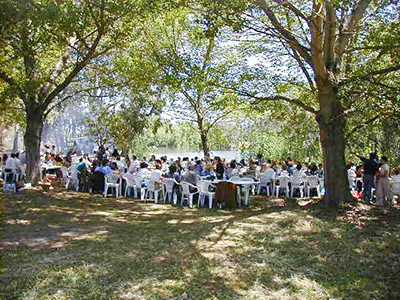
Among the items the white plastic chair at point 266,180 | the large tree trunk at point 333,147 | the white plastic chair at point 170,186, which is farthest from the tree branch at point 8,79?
the large tree trunk at point 333,147

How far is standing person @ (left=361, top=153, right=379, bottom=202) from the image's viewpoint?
1209 cm

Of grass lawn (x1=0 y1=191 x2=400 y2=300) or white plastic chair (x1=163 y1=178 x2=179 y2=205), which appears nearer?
grass lawn (x1=0 y1=191 x2=400 y2=300)

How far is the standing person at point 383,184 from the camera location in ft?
38.0

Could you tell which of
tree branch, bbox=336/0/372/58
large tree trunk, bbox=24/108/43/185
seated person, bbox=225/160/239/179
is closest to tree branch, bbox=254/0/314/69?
tree branch, bbox=336/0/372/58

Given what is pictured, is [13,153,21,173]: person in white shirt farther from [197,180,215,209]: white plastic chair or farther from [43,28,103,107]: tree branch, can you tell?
[197,180,215,209]: white plastic chair

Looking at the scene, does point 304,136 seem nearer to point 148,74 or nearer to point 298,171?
point 298,171

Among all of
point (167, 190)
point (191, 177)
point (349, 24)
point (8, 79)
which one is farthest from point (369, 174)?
point (8, 79)

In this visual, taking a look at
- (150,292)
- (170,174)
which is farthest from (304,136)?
(150,292)

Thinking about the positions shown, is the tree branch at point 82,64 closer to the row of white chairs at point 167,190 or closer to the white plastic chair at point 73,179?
the white plastic chair at point 73,179

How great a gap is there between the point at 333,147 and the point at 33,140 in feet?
30.5

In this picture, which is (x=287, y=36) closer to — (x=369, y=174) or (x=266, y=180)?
(x=369, y=174)

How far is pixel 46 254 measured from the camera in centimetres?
611

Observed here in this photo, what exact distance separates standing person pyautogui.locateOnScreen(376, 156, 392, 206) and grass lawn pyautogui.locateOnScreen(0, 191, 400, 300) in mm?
1711

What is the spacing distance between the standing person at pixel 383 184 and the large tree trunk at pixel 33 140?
10771mm
